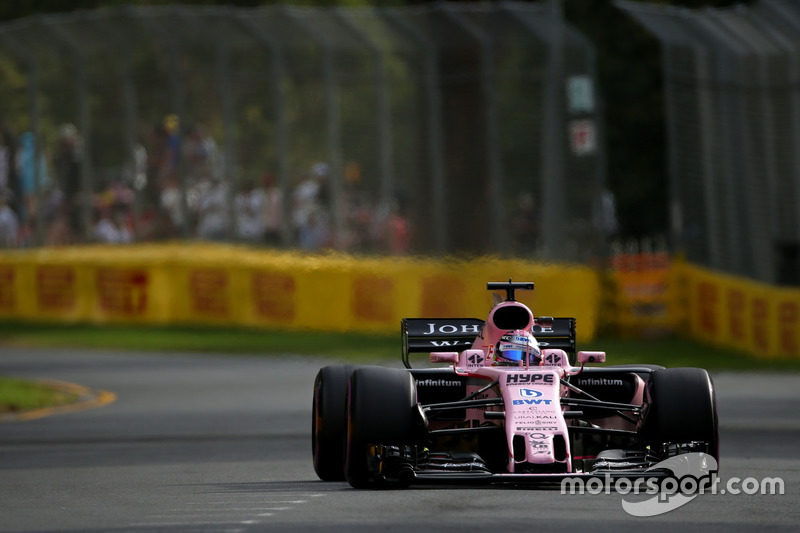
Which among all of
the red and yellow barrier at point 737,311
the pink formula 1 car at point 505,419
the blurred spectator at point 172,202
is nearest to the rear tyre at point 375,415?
the pink formula 1 car at point 505,419

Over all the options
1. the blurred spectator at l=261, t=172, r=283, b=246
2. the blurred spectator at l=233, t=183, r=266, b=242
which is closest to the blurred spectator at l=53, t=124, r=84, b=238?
the blurred spectator at l=233, t=183, r=266, b=242

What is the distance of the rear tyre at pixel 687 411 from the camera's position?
1069 cm

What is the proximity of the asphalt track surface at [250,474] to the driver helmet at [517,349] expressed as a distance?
2.44ft

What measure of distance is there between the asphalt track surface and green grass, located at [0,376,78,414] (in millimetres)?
599

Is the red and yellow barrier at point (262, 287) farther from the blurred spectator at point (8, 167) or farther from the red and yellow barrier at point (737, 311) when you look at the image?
the red and yellow barrier at point (737, 311)

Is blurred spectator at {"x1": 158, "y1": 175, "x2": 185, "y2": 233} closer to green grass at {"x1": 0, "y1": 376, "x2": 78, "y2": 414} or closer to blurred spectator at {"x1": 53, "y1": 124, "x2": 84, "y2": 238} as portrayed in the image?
blurred spectator at {"x1": 53, "y1": 124, "x2": 84, "y2": 238}

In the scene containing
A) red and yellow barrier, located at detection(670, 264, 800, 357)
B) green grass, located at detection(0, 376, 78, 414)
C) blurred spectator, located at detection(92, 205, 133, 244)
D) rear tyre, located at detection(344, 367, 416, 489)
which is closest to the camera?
rear tyre, located at detection(344, 367, 416, 489)

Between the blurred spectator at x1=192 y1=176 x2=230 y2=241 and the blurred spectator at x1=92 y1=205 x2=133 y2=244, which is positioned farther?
the blurred spectator at x1=92 y1=205 x2=133 y2=244

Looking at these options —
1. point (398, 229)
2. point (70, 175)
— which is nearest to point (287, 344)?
point (398, 229)

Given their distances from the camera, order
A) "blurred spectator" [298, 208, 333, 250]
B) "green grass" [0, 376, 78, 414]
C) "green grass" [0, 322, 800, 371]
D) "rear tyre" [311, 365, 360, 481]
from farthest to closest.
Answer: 1. "blurred spectator" [298, 208, 333, 250]
2. "green grass" [0, 322, 800, 371]
3. "green grass" [0, 376, 78, 414]
4. "rear tyre" [311, 365, 360, 481]

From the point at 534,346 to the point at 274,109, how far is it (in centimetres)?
1711

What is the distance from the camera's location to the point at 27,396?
19.3 m

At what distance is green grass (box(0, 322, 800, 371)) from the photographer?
22328 millimetres

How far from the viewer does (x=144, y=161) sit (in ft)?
96.2
